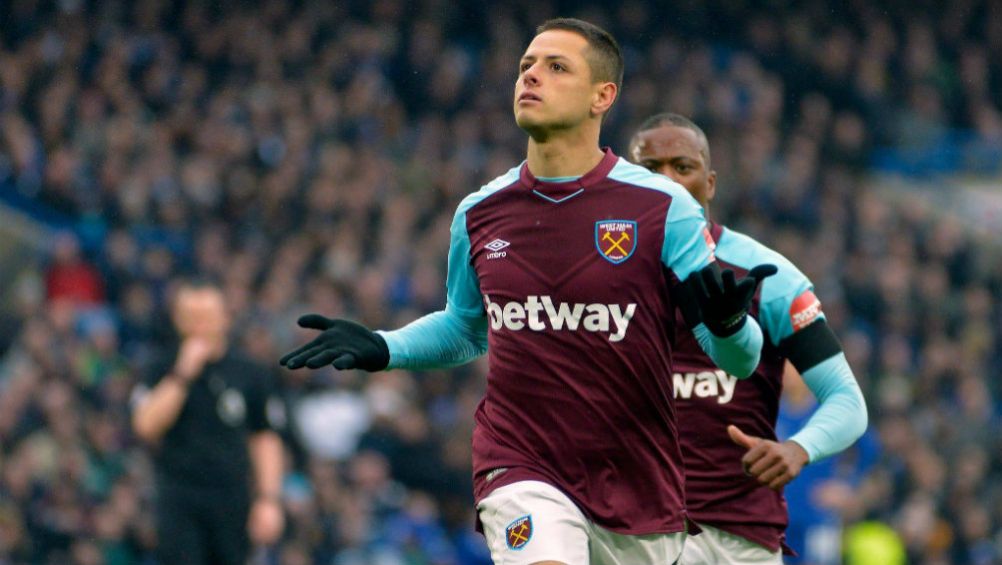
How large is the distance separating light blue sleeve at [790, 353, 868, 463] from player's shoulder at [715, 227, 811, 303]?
0.93 feet

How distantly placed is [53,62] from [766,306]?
12817 millimetres

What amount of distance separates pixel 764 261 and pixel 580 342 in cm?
109

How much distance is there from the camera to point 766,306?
228 inches

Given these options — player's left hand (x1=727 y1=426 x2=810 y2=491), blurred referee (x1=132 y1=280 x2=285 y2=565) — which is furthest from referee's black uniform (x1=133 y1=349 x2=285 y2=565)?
player's left hand (x1=727 y1=426 x2=810 y2=491)

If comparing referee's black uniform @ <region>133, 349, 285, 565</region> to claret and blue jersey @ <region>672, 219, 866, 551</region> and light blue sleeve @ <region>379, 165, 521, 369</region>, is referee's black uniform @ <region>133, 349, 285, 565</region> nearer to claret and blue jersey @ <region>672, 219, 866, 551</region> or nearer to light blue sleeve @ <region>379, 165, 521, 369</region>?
light blue sleeve @ <region>379, 165, 521, 369</region>

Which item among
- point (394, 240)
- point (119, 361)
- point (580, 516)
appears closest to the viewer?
point (580, 516)

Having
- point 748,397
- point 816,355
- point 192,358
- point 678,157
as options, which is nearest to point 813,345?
point 816,355

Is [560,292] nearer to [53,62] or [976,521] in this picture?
[976,521]

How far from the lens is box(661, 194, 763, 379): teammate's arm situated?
15.8 ft

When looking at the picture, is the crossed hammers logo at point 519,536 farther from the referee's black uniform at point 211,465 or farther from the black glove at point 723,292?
the referee's black uniform at point 211,465

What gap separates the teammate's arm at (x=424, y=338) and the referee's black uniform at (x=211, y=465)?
147 inches

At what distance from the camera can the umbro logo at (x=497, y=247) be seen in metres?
5.16

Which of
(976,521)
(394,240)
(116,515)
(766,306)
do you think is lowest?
(976,521)

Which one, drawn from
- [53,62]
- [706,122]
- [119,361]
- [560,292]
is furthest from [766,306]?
[706,122]
